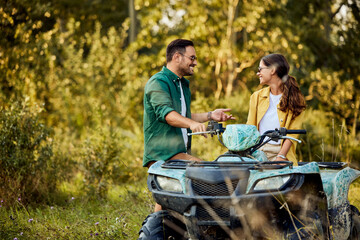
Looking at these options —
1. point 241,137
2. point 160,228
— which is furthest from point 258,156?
point 160,228

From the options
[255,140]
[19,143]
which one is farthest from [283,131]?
[19,143]

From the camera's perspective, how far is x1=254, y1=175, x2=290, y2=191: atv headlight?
9.83 feet

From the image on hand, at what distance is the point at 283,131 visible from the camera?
3.40 metres

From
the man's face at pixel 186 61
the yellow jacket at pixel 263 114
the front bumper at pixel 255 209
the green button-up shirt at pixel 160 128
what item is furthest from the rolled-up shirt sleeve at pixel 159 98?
the yellow jacket at pixel 263 114

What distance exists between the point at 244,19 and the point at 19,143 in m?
8.10

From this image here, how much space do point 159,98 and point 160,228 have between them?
1143mm

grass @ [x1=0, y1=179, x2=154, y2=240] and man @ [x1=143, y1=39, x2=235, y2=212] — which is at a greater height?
man @ [x1=143, y1=39, x2=235, y2=212]

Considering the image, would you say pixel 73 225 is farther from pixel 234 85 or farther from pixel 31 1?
pixel 234 85

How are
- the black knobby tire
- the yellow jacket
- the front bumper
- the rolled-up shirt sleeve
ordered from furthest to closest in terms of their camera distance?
the yellow jacket → the rolled-up shirt sleeve → the black knobby tire → the front bumper

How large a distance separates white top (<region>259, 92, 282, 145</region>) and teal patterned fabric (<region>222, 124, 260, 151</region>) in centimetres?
111

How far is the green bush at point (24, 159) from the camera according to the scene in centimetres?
628

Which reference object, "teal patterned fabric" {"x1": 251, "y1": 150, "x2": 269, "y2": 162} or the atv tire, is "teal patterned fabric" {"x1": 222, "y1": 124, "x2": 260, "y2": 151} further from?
the atv tire

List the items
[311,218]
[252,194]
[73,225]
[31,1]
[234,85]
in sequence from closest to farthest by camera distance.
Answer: [252,194] → [311,218] → [73,225] → [31,1] → [234,85]

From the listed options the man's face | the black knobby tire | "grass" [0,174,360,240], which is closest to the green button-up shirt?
the man's face
